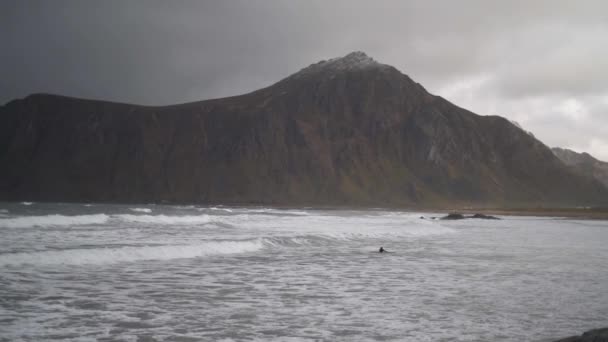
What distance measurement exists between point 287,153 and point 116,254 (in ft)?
497

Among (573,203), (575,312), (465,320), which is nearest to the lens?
(465,320)

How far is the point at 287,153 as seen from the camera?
170 m

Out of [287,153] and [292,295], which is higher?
[287,153]

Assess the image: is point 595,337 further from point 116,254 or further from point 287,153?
point 287,153

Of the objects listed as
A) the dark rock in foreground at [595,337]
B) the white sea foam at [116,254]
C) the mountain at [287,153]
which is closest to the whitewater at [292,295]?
the white sea foam at [116,254]

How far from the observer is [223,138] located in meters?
174

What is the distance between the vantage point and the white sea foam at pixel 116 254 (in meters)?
17.3

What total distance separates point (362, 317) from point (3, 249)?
16.3 metres

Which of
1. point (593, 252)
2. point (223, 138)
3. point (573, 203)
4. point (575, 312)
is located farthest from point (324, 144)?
point (575, 312)

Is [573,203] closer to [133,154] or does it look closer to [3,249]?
[133,154]

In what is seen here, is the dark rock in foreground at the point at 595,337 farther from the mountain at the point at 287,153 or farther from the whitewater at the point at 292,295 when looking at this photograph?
the mountain at the point at 287,153

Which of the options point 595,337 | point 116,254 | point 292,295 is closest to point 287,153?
point 116,254

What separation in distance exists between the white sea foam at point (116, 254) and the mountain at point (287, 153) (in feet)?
422

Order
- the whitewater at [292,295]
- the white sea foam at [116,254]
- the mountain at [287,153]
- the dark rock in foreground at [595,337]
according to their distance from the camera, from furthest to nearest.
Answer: the mountain at [287,153]
the white sea foam at [116,254]
the whitewater at [292,295]
the dark rock in foreground at [595,337]
